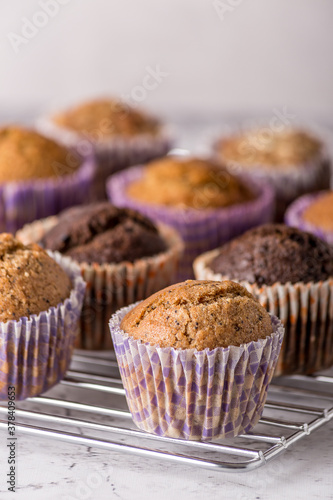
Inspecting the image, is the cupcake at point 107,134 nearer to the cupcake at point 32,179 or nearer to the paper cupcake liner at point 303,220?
the cupcake at point 32,179

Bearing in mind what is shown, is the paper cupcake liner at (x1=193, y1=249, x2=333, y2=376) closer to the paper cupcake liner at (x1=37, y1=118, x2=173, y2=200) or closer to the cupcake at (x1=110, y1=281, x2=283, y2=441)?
the cupcake at (x1=110, y1=281, x2=283, y2=441)

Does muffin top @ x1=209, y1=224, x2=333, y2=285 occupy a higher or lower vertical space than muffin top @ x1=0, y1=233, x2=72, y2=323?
lower

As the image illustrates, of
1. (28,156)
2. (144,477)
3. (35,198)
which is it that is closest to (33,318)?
(144,477)

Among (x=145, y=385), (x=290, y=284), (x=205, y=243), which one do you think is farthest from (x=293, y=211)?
(x=145, y=385)

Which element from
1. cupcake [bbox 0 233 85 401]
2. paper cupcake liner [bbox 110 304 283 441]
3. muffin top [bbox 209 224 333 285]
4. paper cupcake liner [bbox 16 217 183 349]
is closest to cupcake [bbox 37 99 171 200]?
paper cupcake liner [bbox 16 217 183 349]

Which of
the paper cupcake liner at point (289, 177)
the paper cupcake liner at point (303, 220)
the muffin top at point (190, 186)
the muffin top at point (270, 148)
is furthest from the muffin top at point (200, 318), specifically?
the muffin top at point (270, 148)

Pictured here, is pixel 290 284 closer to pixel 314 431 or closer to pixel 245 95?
pixel 314 431
